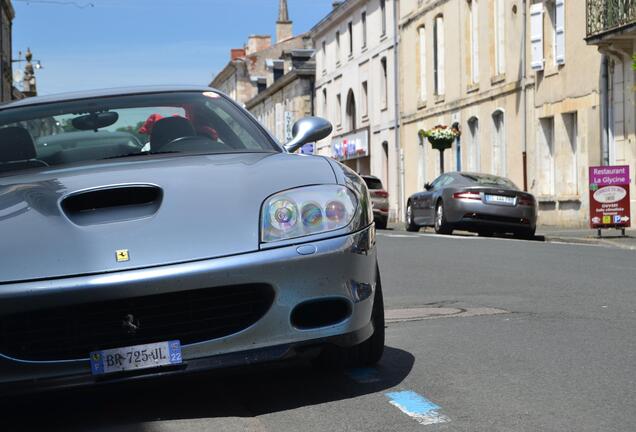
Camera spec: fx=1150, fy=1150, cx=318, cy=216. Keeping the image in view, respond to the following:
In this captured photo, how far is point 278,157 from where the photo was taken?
5.18 meters

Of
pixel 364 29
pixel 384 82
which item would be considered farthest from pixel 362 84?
pixel 384 82

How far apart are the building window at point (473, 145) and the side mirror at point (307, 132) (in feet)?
100

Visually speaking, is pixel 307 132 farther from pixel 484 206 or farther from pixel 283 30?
pixel 283 30

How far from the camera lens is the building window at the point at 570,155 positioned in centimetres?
2897

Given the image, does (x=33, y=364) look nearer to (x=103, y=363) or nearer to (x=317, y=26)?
(x=103, y=363)

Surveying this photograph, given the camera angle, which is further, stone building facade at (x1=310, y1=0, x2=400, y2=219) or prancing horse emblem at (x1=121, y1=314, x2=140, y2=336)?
stone building facade at (x1=310, y1=0, x2=400, y2=219)

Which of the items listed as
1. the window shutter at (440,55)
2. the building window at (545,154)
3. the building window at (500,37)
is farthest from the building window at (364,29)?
the building window at (545,154)

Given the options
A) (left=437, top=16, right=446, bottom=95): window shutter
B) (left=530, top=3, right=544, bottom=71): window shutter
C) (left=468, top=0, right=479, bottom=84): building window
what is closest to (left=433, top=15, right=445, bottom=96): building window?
(left=437, top=16, right=446, bottom=95): window shutter

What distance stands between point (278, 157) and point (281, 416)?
4.10 ft

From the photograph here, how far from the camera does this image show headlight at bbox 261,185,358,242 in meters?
4.50

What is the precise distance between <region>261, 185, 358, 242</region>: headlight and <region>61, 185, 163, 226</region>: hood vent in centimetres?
45

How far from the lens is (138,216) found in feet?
14.8

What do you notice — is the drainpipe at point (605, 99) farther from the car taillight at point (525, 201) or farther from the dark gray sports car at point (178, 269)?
the dark gray sports car at point (178, 269)

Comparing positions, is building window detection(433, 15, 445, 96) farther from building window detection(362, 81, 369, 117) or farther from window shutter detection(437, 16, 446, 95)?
building window detection(362, 81, 369, 117)
